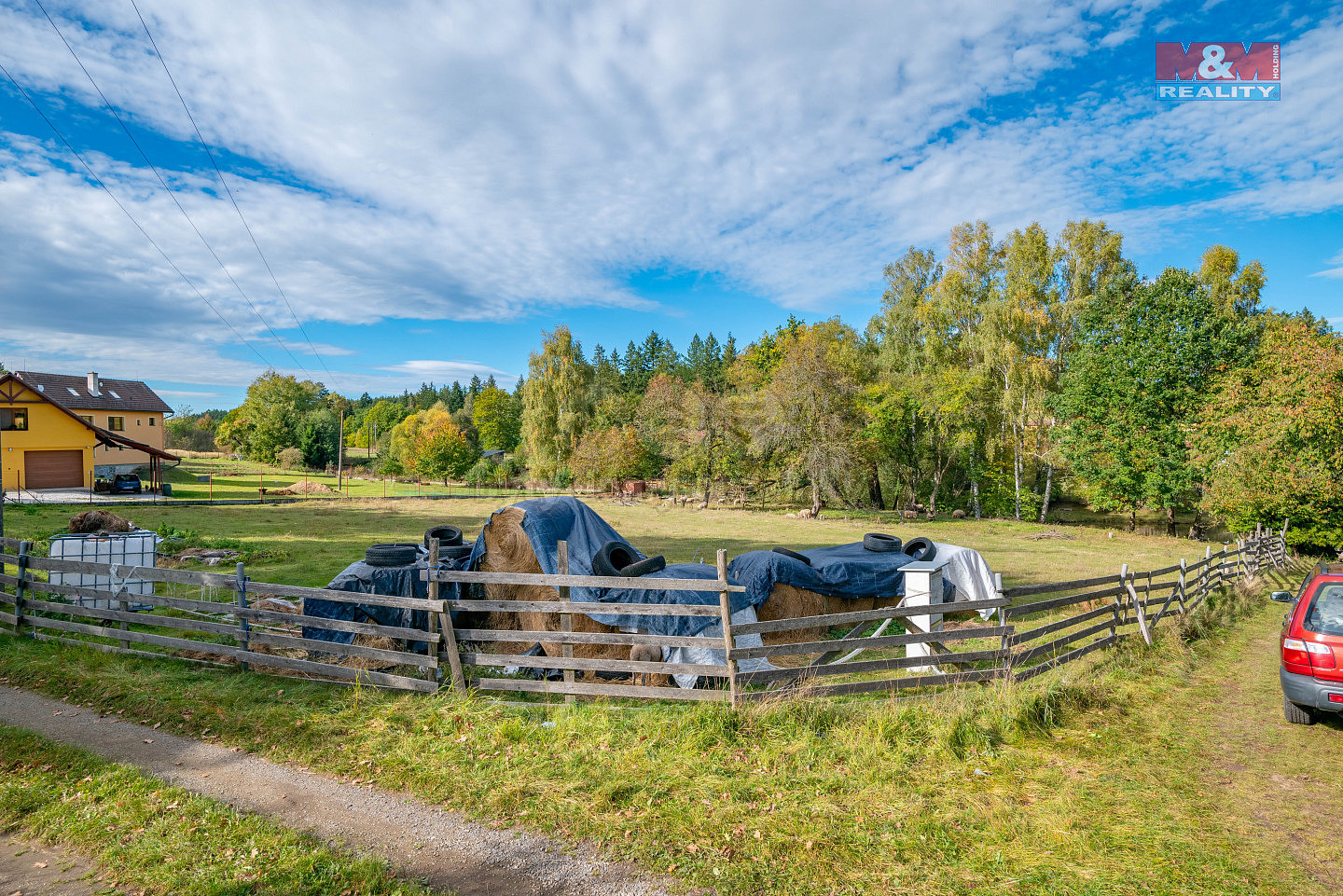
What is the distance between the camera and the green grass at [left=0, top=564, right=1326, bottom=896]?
4.23m

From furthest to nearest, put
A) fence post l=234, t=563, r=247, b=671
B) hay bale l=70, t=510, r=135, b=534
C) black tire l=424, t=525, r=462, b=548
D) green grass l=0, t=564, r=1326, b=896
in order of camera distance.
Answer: hay bale l=70, t=510, r=135, b=534 < black tire l=424, t=525, r=462, b=548 < fence post l=234, t=563, r=247, b=671 < green grass l=0, t=564, r=1326, b=896

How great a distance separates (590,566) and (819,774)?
16.5 feet

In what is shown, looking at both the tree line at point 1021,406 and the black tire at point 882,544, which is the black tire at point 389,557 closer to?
the black tire at point 882,544

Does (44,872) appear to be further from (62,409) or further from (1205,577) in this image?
(62,409)

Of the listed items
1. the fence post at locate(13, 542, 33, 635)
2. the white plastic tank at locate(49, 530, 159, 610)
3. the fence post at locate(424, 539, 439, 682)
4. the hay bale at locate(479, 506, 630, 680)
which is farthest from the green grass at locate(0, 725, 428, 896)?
the white plastic tank at locate(49, 530, 159, 610)


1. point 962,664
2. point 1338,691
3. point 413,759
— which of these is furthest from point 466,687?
point 1338,691

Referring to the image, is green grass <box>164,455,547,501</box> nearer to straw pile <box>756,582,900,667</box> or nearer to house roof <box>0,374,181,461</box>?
house roof <box>0,374,181,461</box>

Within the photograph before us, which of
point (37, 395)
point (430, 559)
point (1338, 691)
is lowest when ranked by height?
point (1338, 691)

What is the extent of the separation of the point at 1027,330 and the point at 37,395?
52.1 metres

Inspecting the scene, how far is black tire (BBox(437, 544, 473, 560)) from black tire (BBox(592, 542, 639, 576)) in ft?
8.92

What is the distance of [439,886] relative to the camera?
3939 millimetres

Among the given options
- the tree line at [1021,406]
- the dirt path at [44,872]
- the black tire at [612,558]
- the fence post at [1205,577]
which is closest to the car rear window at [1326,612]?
the fence post at [1205,577]

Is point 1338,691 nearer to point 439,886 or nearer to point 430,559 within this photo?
point 439,886

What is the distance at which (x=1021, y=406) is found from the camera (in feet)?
108
